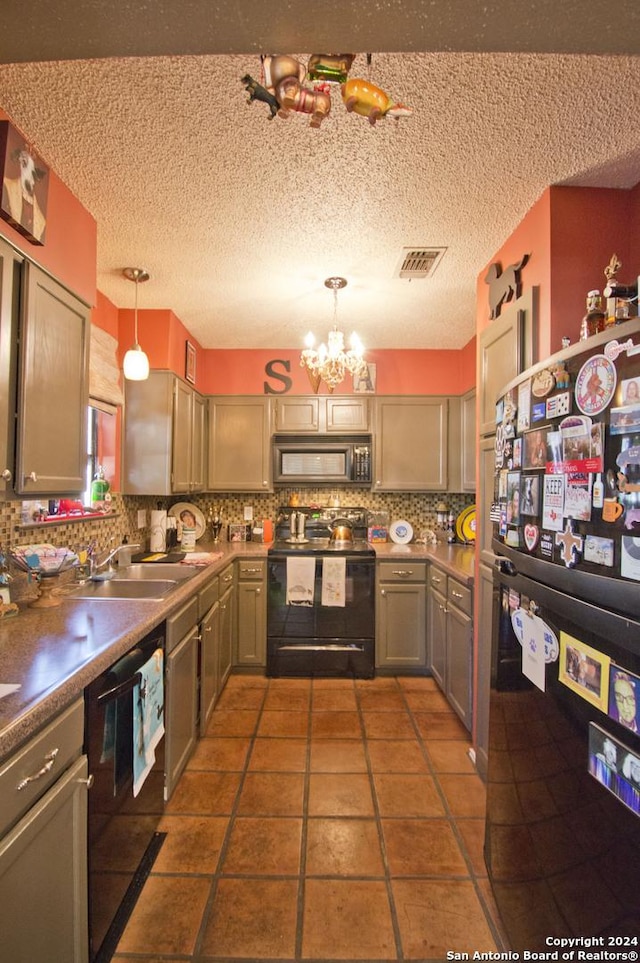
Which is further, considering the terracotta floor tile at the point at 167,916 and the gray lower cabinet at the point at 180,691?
the gray lower cabinet at the point at 180,691

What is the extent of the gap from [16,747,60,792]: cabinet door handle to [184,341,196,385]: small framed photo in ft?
8.83

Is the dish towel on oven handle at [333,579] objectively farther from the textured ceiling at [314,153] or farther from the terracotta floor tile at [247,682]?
the textured ceiling at [314,153]

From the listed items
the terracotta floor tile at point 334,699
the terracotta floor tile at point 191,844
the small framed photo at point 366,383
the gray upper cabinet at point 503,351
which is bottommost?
the terracotta floor tile at point 191,844

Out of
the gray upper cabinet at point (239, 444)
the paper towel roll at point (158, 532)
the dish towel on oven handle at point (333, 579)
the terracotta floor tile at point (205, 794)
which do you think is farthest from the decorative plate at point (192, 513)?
the terracotta floor tile at point (205, 794)

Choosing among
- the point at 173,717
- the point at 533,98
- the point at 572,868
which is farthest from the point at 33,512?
the point at 533,98

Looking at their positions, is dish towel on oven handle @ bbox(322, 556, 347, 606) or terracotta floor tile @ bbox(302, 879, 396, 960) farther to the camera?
dish towel on oven handle @ bbox(322, 556, 347, 606)

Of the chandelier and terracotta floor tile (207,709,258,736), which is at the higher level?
the chandelier

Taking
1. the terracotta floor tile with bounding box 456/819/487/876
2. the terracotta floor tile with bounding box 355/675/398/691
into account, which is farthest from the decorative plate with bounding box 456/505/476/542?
the terracotta floor tile with bounding box 456/819/487/876

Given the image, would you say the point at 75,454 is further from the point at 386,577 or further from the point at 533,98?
the point at 386,577

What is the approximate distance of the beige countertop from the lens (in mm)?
894

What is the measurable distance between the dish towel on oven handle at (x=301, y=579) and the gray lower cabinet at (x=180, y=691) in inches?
40.5

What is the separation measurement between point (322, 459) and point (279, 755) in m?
2.16

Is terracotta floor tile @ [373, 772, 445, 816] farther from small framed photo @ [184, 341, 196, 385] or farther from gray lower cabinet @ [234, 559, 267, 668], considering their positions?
small framed photo @ [184, 341, 196, 385]

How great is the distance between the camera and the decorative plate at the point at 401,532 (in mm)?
3598
